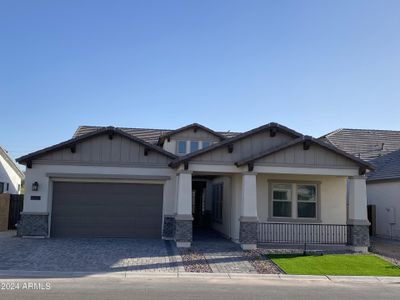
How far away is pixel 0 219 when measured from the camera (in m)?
21.9

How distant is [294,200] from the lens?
18781 millimetres

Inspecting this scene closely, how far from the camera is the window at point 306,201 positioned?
18.8 meters

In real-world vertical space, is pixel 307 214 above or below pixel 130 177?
below

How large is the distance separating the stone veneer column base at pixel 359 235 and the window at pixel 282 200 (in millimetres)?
2657

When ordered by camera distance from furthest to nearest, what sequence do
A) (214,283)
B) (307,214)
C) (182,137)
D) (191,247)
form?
(182,137), (307,214), (191,247), (214,283)

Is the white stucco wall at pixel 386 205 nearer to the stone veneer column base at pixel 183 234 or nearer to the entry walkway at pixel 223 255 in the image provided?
the entry walkway at pixel 223 255

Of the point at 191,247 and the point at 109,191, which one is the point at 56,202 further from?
the point at 191,247

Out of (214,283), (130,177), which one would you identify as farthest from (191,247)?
(214,283)

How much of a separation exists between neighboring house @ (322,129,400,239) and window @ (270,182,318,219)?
4.88 meters

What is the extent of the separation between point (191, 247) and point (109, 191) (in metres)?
4.73

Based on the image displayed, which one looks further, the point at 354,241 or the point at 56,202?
the point at 56,202

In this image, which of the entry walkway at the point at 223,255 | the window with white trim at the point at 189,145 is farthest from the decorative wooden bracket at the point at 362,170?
the window with white trim at the point at 189,145

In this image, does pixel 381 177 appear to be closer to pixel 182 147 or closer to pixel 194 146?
pixel 194 146

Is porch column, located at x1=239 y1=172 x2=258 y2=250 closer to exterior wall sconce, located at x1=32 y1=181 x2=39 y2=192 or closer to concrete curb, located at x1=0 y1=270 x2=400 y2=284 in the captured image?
concrete curb, located at x1=0 y1=270 x2=400 y2=284
